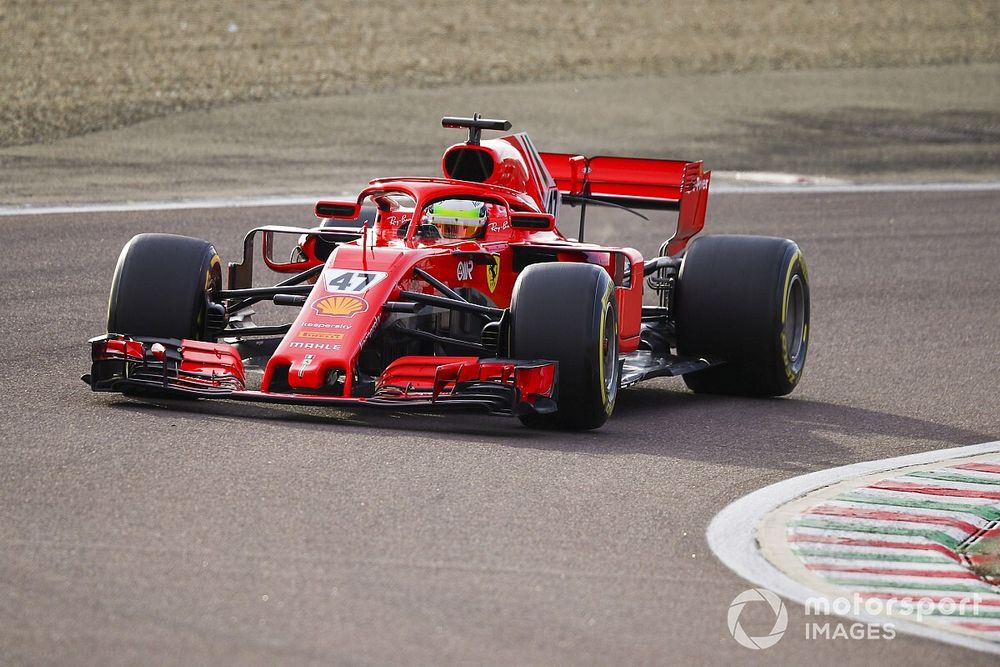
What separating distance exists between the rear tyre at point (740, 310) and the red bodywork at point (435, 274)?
459 millimetres

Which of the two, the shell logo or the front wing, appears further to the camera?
the shell logo

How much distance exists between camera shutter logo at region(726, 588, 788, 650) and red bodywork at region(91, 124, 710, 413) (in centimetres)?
269

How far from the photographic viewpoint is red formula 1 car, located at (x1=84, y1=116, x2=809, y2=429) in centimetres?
889

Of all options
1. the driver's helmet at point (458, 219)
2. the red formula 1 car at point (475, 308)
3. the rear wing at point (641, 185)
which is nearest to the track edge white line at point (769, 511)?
the red formula 1 car at point (475, 308)

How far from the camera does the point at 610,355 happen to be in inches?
375

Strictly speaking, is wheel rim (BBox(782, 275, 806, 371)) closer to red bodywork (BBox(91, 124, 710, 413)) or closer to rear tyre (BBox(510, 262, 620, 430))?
red bodywork (BBox(91, 124, 710, 413))

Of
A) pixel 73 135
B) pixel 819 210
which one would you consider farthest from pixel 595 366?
pixel 73 135

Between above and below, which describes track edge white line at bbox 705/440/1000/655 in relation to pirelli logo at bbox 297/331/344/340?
below

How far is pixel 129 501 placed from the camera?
712 cm

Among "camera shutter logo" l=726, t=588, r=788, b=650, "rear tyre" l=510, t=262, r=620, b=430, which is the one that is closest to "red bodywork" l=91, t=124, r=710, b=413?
"rear tyre" l=510, t=262, r=620, b=430

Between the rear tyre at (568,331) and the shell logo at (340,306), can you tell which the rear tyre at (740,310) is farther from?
the shell logo at (340,306)

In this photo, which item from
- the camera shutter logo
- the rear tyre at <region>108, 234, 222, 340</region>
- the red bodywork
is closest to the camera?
the camera shutter logo

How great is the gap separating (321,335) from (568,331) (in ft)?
4.24

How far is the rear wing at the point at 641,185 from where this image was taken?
11844mm
